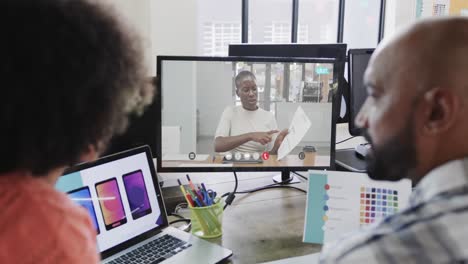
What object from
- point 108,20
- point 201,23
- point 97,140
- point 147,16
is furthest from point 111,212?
point 201,23

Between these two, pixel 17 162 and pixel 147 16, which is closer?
pixel 17 162

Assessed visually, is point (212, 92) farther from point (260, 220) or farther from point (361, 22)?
point (361, 22)

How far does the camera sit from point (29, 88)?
18.9 inches

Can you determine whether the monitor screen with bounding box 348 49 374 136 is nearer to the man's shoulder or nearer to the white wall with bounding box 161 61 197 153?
the white wall with bounding box 161 61 197 153

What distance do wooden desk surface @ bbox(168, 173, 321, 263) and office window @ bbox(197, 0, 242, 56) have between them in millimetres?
3050

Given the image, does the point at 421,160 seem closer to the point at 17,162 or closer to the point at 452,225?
the point at 452,225

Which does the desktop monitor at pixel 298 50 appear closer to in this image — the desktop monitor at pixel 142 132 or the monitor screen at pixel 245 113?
the monitor screen at pixel 245 113

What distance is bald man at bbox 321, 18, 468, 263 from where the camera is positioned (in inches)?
20.5

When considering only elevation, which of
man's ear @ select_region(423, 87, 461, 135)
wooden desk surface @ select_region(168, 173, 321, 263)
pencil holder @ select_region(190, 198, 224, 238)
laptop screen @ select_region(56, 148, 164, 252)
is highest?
man's ear @ select_region(423, 87, 461, 135)

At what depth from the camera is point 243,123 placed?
134cm

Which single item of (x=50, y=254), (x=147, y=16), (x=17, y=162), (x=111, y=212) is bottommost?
(x=111, y=212)

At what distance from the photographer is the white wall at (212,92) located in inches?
51.7

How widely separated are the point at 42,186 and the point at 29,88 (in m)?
0.13

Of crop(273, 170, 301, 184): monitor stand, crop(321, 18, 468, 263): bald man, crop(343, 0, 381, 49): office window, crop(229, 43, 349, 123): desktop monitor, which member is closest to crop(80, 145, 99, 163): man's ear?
crop(321, 18, 468, 263): bald man
